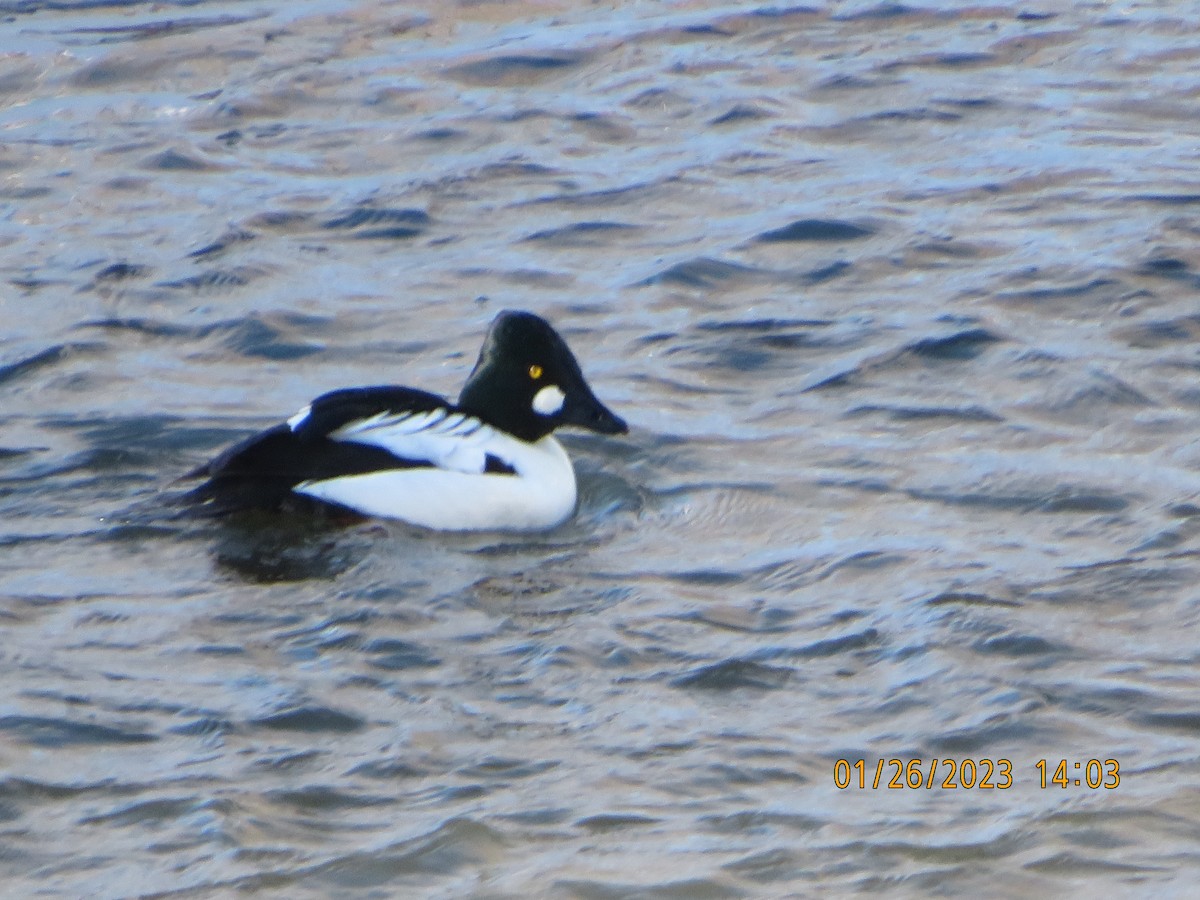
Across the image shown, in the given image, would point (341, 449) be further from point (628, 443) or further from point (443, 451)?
point (628, 443)

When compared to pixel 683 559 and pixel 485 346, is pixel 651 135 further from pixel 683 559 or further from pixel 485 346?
pixel 683 559

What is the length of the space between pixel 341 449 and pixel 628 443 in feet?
4.17

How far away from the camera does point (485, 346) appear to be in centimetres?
776

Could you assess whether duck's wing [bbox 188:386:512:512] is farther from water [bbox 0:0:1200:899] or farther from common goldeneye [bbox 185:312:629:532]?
water [bbox 0:0:1200:899]

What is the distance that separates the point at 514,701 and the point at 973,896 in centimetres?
149

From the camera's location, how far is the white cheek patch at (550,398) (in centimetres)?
771

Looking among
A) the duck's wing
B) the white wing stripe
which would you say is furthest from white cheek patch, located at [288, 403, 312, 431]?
the white wing stripe

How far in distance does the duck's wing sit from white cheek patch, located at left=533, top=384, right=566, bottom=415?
307 millimetres

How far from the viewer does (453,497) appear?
7352 mm

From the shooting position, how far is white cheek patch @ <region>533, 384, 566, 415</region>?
7707 millimetres
